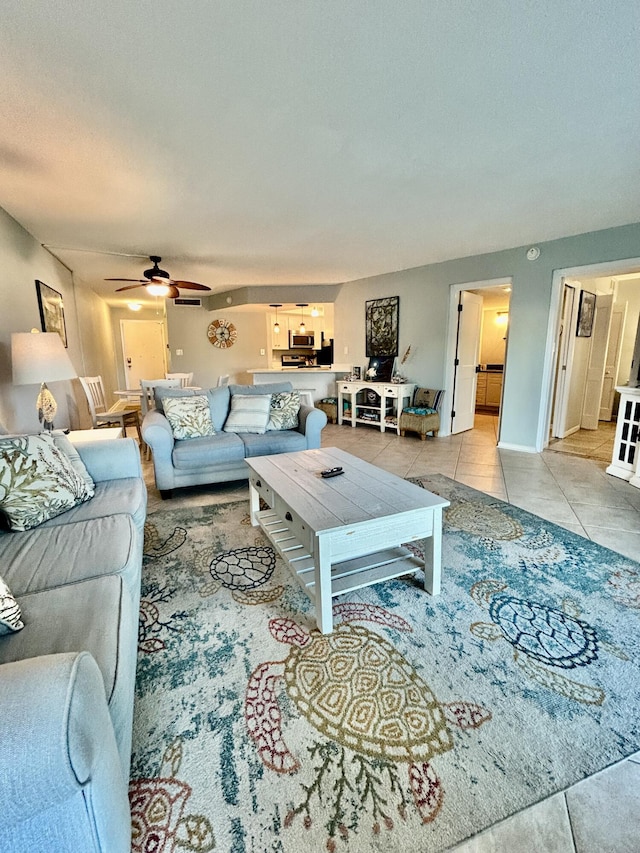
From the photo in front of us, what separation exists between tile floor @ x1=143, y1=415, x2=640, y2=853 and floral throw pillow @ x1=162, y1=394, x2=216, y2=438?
0.51 meters

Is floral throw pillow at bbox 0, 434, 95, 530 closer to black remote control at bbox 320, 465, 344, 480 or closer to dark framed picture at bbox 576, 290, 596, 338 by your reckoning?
black remote control at bbox 320, 465, 344, 480

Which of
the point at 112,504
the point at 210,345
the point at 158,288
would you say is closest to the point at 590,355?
the point at 158,288

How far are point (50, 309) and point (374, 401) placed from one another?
4.28m

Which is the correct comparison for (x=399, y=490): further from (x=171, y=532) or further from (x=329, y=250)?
(x=329, y=250)

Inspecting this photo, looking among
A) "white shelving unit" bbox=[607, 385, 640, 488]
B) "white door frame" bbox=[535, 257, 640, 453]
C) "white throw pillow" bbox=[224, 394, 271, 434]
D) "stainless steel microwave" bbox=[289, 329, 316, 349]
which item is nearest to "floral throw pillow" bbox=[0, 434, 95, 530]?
"white throw pillow" bbox=[224, 394, 271, 434]

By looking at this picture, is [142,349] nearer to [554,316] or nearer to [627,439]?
[554,316]

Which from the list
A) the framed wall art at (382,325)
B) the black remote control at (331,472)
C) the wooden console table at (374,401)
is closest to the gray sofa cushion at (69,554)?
the black remote control at (331,472)

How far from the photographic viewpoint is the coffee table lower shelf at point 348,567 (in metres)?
1.77

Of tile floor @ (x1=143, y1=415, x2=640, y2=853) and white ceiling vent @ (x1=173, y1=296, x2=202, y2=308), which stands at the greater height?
white ceiling vent @ (x1=173, y1=296, x2=202, y2=308)

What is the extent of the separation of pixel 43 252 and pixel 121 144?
2751 millimetres

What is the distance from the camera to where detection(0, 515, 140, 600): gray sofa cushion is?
134cm

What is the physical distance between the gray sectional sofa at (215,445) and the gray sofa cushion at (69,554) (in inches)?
52.2

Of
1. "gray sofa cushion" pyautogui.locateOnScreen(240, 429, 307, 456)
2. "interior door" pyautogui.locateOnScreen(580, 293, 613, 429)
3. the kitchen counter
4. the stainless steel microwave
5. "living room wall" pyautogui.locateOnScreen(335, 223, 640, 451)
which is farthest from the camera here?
the stainless steel microwave

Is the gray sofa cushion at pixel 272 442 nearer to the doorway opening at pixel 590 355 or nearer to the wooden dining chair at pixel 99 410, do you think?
the wooden dining chair at pixel 99 410
